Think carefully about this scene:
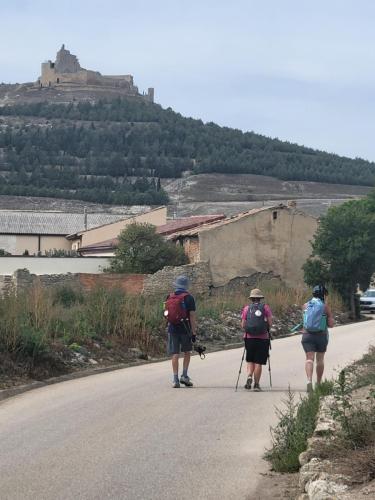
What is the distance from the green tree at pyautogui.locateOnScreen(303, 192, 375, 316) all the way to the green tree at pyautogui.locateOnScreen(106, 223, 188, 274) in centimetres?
738

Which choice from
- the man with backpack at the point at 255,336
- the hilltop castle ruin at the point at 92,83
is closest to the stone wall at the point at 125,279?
the man with backpack at the point at 255,336

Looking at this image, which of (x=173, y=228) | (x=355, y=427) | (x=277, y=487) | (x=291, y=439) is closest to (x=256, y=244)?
(x=173, y=228)

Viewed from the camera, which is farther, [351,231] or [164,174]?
[164,174]

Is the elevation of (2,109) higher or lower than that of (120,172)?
higher

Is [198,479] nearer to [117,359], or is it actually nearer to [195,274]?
[117,359]

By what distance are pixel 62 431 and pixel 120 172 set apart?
131 metres

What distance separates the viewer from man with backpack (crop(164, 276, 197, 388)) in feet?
54.5

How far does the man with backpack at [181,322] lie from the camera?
A: 1661 cm

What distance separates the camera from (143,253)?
5275 centimetres

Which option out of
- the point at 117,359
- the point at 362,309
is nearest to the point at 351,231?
the point at 362,309

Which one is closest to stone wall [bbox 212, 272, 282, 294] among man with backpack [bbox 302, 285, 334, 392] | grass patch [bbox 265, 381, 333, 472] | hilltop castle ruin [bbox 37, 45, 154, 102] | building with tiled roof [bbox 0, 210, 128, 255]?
building with tiled roof [bbox 0, 210, 128, 255]

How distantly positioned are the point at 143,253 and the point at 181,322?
36153 millimetres

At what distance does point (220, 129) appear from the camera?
170 m

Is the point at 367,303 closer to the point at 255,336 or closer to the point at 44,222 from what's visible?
the point at 44,222
